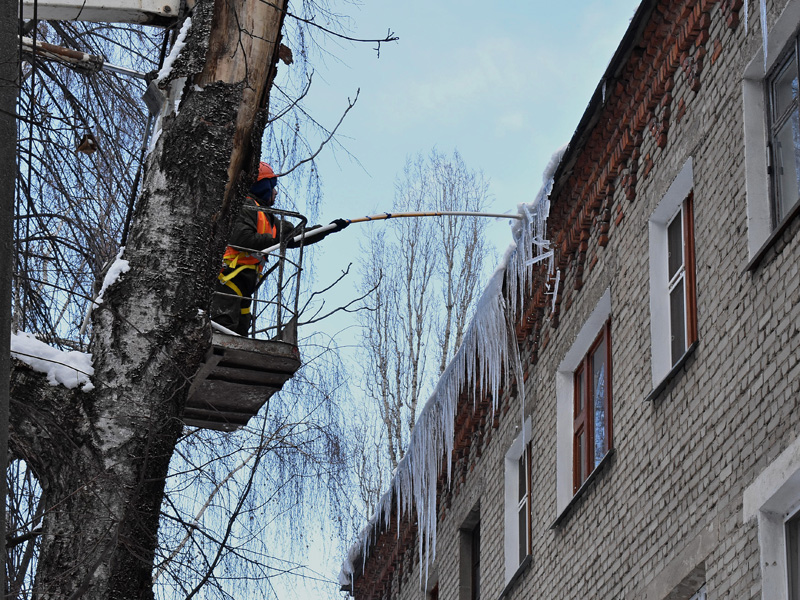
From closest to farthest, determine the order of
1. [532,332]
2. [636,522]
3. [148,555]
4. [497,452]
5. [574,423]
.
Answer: [148,555] < [636,522] < [574,423] < [532,332] < [497,452]

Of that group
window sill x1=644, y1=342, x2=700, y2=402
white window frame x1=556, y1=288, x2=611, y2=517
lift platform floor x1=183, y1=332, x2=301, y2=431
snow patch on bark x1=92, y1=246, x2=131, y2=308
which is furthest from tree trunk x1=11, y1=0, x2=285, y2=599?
white window frame x1=556, y1=288, x2=611, y2=517

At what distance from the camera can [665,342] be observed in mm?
7641

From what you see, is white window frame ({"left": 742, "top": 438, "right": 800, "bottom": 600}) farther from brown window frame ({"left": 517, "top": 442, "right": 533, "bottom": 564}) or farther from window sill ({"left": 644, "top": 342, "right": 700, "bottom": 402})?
Answer: brown window frame ({"left": 517, "top": 442, "right": 533, "bottom": 564})

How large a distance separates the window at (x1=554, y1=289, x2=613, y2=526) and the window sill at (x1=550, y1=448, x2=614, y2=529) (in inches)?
0.7

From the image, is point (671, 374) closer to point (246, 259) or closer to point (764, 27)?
point (764, 27)

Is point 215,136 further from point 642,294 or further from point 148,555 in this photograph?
point 642,294

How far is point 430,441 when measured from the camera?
12.9m

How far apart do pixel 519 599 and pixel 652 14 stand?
4818mm

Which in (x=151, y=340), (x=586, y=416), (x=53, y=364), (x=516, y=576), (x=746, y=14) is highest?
(x=746, y=14)

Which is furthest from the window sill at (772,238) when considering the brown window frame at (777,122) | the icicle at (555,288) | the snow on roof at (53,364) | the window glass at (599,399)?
the icicle at (555,288)

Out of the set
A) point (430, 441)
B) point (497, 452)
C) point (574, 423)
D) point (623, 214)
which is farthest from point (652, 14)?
point (430, 441)

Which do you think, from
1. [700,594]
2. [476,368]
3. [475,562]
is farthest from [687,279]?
[475,562]

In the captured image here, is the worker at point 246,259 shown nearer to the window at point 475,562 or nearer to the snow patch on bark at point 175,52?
the snow patch on bark at point 175,52

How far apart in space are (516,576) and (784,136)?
4958 millimetres
